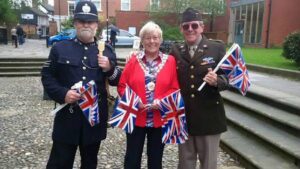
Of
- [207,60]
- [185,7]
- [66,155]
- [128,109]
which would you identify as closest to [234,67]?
[207,60]

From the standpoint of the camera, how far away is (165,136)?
10.4 feet

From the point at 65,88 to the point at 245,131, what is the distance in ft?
11.4

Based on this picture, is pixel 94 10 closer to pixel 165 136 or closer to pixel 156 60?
pixel 156 60

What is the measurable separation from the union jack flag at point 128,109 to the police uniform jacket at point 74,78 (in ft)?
0.52

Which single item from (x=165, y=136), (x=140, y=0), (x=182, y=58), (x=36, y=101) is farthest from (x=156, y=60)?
(x=140, y=0)

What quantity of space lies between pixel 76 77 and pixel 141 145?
86 cm

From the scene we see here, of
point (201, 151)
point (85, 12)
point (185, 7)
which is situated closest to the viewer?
point (85, 12)

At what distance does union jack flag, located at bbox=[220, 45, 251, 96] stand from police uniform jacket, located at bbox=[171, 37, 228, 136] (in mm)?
94

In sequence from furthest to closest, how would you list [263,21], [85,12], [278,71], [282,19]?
[263,21] < [282,19] < [278,71] < [85,12]

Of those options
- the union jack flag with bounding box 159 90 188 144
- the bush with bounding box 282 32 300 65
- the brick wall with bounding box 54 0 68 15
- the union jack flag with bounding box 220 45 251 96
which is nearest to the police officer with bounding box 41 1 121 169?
the union jack flag with bounding box 159 90 188 144

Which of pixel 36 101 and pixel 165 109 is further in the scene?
pixel 36 101

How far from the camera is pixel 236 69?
3123mm

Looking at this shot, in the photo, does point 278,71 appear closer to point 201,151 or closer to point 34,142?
point 34,142

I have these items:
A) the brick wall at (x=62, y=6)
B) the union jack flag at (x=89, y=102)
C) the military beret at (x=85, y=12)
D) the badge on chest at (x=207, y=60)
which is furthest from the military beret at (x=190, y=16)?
the brick wall at (x=62, y=6)
